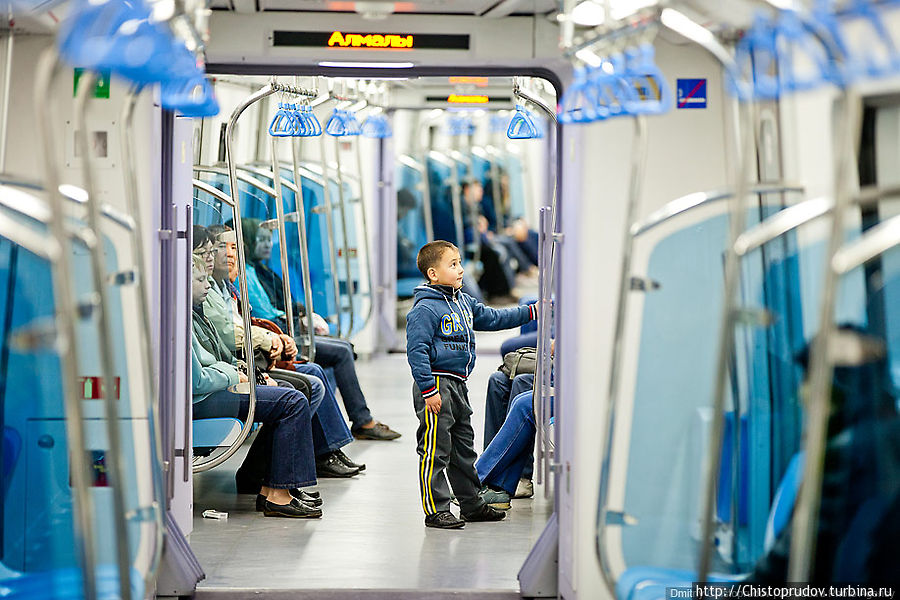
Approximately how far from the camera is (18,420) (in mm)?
3252

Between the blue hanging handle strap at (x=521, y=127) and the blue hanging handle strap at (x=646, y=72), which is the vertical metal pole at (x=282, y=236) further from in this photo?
the blue hanging handle strap at (x=646, y=72)

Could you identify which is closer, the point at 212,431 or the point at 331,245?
the point at 212,431

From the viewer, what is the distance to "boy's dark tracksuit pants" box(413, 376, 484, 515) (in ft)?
17.1

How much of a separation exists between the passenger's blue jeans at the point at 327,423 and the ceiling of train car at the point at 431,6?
2688 mm

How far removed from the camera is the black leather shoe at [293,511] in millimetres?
5527

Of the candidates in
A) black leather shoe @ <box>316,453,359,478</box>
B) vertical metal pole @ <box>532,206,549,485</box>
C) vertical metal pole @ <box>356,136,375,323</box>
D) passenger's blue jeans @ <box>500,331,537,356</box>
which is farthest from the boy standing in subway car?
vertical metal pole @ <box>356,136,375,323</box>

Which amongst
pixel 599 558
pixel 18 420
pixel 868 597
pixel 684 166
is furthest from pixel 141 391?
pixel 868 597

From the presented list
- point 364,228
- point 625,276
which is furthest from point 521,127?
point 625,276

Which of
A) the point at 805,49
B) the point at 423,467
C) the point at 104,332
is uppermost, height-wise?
the point at 805,49

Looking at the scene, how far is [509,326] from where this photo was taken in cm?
551

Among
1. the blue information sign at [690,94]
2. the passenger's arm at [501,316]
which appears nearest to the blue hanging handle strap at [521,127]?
the passenger's arm at [501,316]

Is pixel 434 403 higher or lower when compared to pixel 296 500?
higher

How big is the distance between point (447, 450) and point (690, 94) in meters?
2.18

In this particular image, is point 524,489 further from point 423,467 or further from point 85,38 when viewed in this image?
point 85,38
